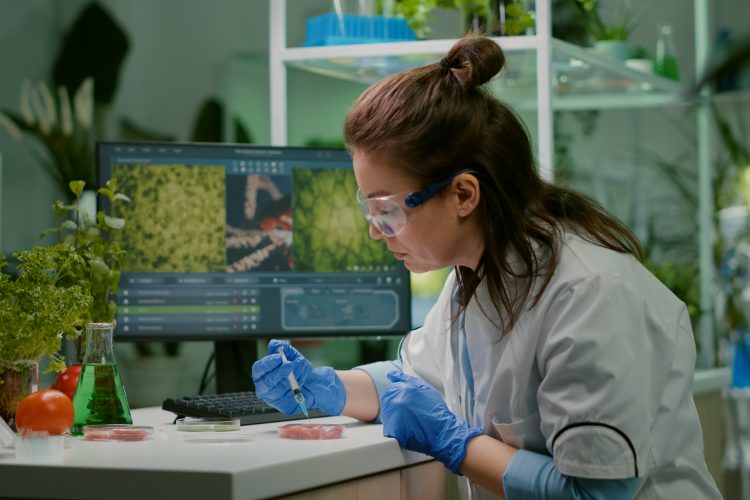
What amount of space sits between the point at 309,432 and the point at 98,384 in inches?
13.8

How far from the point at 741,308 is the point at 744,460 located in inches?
24.1

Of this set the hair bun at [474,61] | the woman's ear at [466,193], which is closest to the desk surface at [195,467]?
the woman's ear at [466,193]

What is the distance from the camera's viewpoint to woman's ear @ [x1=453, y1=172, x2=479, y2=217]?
1.56 meters

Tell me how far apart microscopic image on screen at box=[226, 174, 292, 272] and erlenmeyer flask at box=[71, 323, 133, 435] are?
0.52m

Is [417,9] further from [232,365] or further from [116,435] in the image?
[116,435]

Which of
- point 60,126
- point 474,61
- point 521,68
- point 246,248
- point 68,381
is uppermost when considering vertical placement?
point 60,126

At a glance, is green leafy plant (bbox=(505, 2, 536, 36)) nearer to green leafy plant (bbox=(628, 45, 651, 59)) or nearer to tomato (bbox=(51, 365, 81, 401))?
green leafy plant (bbox=(628, 45, 651, 59))

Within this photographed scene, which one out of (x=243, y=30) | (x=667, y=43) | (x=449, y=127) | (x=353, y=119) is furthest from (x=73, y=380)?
(x=243, y=30)

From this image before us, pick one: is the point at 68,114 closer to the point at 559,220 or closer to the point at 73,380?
the point at 73,380

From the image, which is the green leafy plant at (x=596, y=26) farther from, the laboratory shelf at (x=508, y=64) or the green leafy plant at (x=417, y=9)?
the green leafy plant at (x=417, y=9)

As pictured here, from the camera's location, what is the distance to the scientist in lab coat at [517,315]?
141 centimetres

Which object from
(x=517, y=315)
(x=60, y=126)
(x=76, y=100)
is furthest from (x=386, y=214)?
(x=60, y=126)

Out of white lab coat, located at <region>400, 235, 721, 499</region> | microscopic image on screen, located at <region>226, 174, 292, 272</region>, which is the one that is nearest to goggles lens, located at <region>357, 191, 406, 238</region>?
white lab coat, located at <region>400, 235, 721, 499</region>

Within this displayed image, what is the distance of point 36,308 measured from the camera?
1.67 meters
